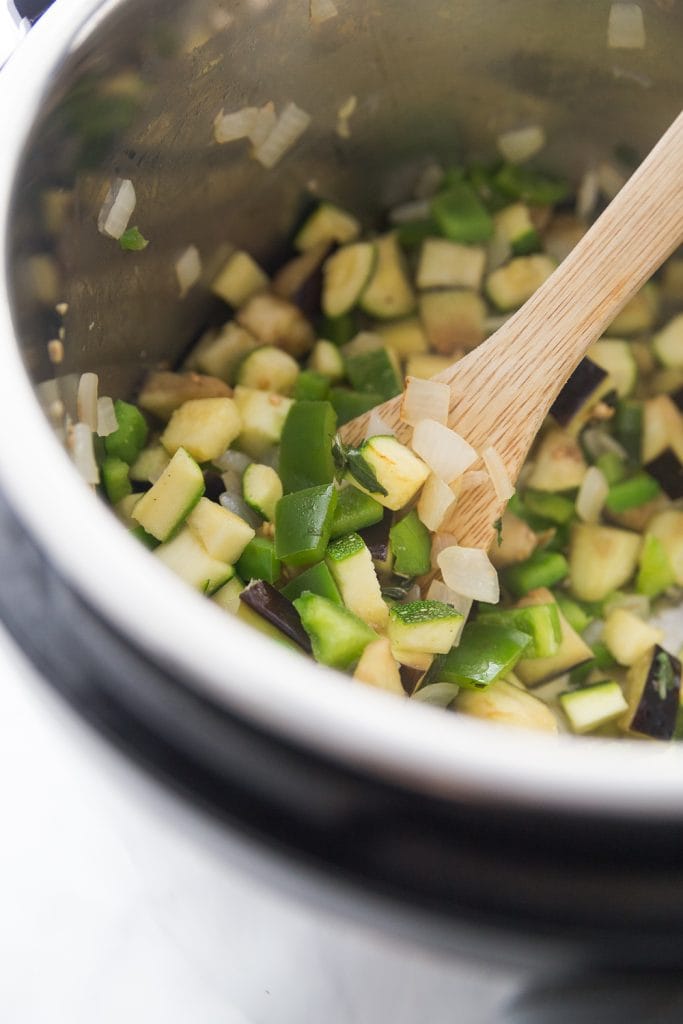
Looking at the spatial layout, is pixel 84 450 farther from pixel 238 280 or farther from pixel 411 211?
pixel 411 211

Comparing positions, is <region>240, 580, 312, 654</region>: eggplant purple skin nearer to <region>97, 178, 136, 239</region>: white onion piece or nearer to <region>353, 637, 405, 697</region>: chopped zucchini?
<region>353, 637, 405, 697</region>: chopped zucchini

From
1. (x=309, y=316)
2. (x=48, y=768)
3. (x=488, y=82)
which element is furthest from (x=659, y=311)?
(x=48, y=768)

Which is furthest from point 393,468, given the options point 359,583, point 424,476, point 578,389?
point 578,389

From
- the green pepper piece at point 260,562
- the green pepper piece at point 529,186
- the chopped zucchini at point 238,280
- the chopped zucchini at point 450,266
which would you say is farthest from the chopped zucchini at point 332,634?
the green pepper piece at point 529,186

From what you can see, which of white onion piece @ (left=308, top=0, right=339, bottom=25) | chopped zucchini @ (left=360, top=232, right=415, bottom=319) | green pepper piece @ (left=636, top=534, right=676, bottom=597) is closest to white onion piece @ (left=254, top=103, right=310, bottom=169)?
white onion piece @ (left=308, top=0, right=339, bottom=25)

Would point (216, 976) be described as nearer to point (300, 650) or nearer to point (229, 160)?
point (300, 650)

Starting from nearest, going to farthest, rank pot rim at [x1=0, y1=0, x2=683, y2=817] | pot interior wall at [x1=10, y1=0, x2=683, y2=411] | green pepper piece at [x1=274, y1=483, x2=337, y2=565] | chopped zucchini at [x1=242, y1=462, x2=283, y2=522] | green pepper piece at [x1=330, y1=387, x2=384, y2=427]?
pot rim at [x1=0, y1=0, x2=683, y2=817] < pot interior wall at [x1=10, y1=0, x2=683, y2=411] < green pepper piece at [x1=274, y1=483, x2=337, y2=565] < chopped zucchini at [x1=242, y1=462, x2=283, y2=522] < green pepper piece at [x1=330, y1=387, x2=384, y2=427]

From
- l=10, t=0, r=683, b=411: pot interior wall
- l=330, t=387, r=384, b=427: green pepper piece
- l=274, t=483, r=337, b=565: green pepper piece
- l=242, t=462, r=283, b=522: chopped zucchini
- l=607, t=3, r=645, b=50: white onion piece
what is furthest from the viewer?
l=330, t=387, r=384, b=427: green pepper piece
